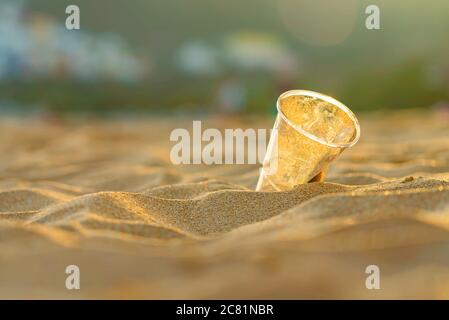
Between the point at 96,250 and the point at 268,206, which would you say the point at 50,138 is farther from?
the point at 96,250

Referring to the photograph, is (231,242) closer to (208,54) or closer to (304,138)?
(304,138)

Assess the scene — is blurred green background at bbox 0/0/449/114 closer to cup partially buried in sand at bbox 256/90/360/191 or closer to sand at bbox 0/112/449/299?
cup partially buried in sand at bbox 256/90/360/191

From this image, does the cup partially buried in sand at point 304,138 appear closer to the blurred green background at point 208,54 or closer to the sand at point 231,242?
the sand at point 231,242

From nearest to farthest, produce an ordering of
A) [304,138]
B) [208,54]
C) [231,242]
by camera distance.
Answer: [231,242] → [304,138] → [208,54]

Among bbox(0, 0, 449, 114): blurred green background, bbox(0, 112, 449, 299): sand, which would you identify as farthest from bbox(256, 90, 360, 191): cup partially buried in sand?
bbox(0, 0, 449, 114): blurred green background

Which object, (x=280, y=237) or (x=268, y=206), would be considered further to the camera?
(x=268, y=206)

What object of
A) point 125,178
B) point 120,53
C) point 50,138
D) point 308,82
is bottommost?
point 125,178

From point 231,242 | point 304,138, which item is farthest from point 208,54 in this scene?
point 231,242

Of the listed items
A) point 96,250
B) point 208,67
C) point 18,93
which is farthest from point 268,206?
point 18,93
